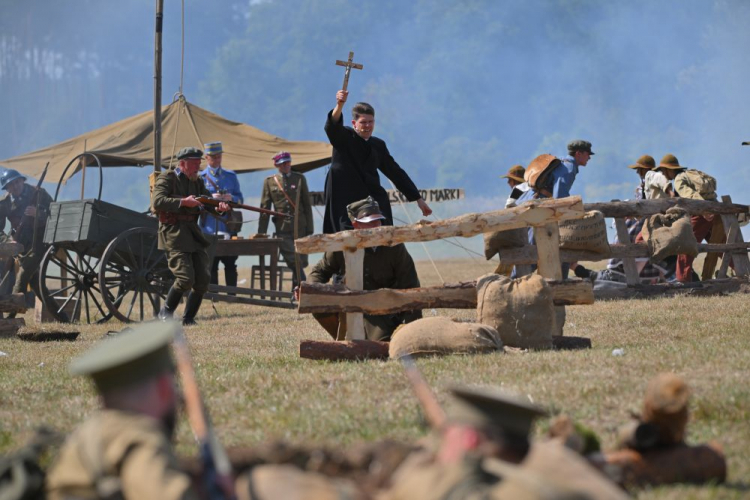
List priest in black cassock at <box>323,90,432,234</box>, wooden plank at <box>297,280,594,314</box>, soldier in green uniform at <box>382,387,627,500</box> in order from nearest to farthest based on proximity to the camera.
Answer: soldier in green uniform at <box>382,387,627,500</box> < wooden plank at <box>297,280,594,314</box> < priest in black cassock at <box>323,90,432,234</box>

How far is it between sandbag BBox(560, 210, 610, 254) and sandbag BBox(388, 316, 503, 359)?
4.62 meters

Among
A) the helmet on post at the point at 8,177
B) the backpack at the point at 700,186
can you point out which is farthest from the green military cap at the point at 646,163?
the helmet on post at the point at 8,177

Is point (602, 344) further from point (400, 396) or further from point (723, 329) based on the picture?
point (400, 396)

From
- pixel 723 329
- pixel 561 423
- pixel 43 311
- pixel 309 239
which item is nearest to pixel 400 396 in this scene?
pixel 561 423

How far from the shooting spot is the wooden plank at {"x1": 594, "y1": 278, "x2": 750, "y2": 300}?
1159 cm

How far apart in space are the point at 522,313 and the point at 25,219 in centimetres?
894

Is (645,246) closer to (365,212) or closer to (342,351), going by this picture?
(365,212)

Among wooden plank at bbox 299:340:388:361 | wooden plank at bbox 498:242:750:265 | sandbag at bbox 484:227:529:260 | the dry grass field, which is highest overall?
sandbag at bbox 484:227:529:260

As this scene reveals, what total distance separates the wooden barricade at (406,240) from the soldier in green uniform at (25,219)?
6712 millimetres

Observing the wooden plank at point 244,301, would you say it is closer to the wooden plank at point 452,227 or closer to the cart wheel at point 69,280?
the cart wheel at point 69,280

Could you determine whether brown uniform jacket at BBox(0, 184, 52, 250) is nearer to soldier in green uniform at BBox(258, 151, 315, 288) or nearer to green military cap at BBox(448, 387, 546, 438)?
soldier in green uniform at BBox(258, 151, 315, 288)

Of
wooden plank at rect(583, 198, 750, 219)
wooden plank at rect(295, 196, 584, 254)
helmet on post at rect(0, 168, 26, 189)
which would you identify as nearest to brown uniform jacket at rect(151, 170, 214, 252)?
wooden plank at rect(295, 196, 584, 254)

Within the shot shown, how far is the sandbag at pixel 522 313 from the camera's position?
680 centimetres

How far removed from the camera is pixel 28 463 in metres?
2.71
